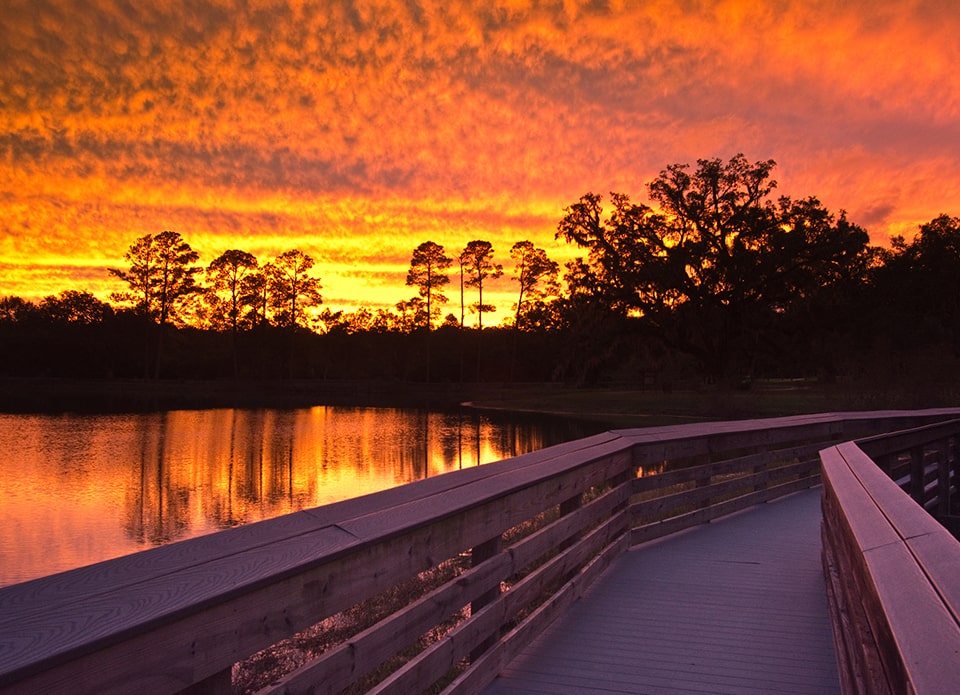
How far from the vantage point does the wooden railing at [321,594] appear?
159 cm

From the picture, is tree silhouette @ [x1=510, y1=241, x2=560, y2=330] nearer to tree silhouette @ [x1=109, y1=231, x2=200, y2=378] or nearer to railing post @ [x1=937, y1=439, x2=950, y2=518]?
tree silhouette @ [x1=109, y1=231, x2=200, y2=378]

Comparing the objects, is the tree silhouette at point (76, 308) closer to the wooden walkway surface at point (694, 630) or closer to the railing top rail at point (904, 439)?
the wooden walkway surface at point (694, 630)

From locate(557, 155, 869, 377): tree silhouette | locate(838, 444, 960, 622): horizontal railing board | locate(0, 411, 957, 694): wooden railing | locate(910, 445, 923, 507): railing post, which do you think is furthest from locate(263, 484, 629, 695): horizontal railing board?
locate(557, 155, 869, 377): tree silhouette

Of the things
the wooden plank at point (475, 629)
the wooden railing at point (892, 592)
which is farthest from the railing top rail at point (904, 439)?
the wooden plank at point (475, 629)

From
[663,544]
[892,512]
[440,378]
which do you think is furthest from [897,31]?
[440,378]

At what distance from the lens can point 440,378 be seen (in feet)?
235

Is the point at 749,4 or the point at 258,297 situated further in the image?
the point at 258,297

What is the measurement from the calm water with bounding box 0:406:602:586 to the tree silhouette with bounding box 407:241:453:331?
Result: 88.8ft

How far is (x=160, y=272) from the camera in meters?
66.1

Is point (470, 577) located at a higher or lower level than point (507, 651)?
higher

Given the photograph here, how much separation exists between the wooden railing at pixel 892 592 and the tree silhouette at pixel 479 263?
198 ft

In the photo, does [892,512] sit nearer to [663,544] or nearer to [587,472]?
[587,472]

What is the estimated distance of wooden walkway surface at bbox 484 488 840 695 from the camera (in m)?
4.04

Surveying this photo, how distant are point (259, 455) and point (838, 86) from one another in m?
18.3
